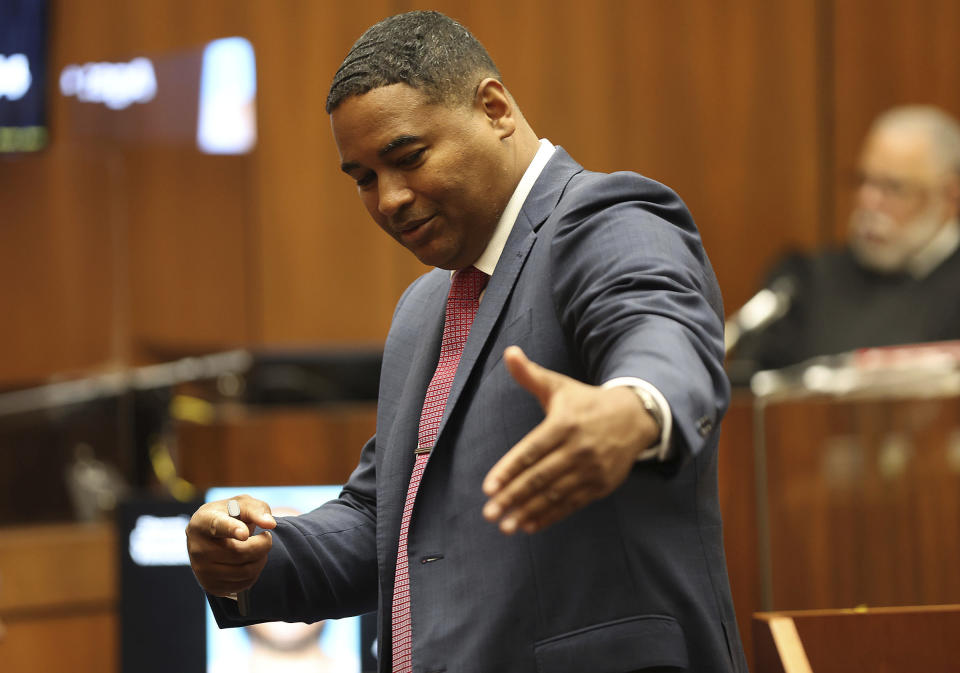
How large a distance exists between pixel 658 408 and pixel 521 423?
25 centimetres

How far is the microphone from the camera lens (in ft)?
12.3

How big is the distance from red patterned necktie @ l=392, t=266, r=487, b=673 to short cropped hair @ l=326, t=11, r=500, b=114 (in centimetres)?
22

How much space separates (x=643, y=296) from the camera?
1181 mm

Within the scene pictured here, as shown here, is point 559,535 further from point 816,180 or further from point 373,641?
point 816,180

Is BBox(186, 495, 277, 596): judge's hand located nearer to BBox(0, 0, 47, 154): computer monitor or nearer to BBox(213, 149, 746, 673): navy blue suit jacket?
BBox(213, 149, 746, 673): navy blue suit jacket

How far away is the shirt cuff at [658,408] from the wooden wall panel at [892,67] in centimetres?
421

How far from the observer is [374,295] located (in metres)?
4.68

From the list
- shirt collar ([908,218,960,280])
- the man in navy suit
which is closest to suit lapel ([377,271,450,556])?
the man in navy suit

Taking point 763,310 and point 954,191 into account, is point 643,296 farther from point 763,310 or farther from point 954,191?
point 954,191

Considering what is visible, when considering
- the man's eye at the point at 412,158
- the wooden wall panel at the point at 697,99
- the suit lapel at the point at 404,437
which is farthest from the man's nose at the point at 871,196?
the man's eye at the point at 412,158

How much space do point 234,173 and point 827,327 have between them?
85.0 inches

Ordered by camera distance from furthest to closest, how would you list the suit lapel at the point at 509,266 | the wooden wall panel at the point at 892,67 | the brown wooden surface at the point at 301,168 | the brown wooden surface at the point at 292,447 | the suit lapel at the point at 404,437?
1. the wooden wall panel at the point at 892,67
2. the brown wooden surface at the point at 301,168
3. the brown wooden surface at the point at 292,447
4. the suit lapel at the point at 404,437
5. the suit lapel at the point at 509,266

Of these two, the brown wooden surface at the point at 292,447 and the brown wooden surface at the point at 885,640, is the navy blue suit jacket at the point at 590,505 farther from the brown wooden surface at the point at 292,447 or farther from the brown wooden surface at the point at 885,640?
the brown wooden surface at the point at 292,447

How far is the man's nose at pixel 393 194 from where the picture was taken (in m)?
1.39
